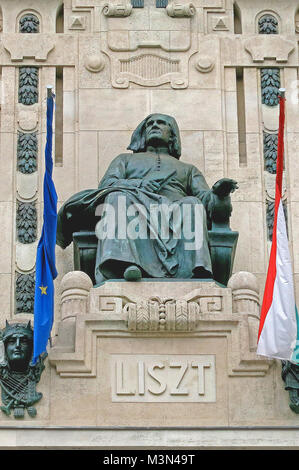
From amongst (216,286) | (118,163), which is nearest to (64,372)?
(216,286)

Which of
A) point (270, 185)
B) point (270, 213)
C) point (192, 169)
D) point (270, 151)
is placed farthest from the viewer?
point (270, 151)

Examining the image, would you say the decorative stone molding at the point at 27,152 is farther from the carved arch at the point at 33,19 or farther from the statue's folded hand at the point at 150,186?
the statue's folded hand at the point at 150,186

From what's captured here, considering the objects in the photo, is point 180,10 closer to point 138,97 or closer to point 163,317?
point 138,97

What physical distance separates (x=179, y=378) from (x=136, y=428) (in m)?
0.68

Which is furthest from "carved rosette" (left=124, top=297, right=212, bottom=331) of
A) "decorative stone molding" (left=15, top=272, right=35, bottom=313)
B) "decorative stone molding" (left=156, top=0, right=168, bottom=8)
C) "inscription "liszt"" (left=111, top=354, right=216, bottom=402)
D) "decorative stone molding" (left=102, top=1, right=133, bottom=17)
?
"decorative stone molding" (left=156, top=0, right=168, bottom=8)

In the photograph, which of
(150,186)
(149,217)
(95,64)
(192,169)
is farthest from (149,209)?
(95,64)

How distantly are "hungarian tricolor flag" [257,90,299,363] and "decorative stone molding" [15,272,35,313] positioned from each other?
305 cm

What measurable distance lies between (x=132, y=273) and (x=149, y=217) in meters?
0.82

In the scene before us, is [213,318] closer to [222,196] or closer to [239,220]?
[222,196]

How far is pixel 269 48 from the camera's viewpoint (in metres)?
18.4

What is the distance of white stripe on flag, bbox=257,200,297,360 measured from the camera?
14.4 m

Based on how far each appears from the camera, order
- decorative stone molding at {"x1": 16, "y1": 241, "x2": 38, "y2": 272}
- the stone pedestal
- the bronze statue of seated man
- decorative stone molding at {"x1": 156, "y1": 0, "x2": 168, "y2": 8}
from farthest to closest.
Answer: decorative stone molding at {"x1": 156, "y1": 0, "x2": 168, "y2": 8}
decorative stone molding at {"x1": 16, "y1": 241, "x2": 38, "y2": 272}
the bronze statue of seated man
the stone pedestal

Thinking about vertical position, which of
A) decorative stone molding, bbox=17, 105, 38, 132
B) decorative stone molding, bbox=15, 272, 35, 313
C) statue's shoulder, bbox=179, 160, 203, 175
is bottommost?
decorative stone molding, bbox=15, 272, 35, 313

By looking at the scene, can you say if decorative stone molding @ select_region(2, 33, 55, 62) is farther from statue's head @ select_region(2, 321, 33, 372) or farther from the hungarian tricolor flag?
statue's head @ select_region(2, 321, 33, 372)
